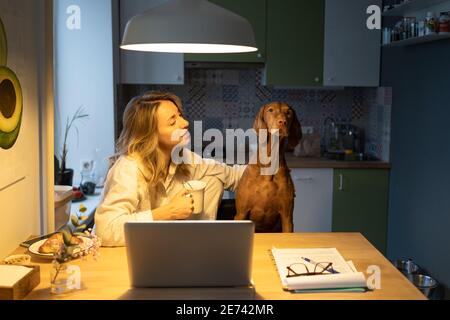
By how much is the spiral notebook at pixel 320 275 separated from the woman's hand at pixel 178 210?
337 mm

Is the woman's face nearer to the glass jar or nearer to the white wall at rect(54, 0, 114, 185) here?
the glass jar

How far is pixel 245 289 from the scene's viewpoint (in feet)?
5.13

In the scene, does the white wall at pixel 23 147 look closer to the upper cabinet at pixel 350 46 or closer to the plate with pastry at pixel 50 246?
the plate with pastry at pixel 50 246

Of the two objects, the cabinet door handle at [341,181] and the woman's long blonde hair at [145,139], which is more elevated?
the woman's long blonde hair at [145,139]

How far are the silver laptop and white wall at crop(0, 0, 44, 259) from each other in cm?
60

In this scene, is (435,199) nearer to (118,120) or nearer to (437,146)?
(437,146)

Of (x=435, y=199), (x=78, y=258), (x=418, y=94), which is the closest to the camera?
(x=78, y=258)

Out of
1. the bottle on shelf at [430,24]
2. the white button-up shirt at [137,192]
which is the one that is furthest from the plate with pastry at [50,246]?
the bottle on shelf at [430,24]

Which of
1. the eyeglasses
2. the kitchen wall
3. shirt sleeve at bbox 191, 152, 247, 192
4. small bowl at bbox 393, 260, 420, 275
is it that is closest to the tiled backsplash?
the kitchen wall

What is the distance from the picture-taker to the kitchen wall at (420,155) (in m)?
3.09

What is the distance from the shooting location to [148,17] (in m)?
1.68

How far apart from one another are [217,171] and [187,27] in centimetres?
97
